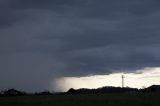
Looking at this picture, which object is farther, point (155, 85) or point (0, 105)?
point (155, 85)

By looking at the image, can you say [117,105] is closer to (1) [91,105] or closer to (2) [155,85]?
(1) [91,105]

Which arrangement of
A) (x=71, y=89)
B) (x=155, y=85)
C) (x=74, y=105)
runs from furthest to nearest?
(x=155, y=85) → (x=71, y=89) → (x=74, y=105)

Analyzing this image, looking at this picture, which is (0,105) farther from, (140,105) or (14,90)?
(14,90)

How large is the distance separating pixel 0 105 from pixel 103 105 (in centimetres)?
1427

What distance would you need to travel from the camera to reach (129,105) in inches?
1722

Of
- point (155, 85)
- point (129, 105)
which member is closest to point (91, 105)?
point (129, 105)

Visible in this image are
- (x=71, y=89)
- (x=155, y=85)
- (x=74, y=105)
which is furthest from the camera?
(x=155, y=85)

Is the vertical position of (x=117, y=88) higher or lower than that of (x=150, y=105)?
higher

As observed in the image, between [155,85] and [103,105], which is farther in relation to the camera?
[155,85]

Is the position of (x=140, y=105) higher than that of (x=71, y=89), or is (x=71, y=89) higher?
(x=71, y=89)

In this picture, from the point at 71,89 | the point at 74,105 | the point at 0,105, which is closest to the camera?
the point at 74,105

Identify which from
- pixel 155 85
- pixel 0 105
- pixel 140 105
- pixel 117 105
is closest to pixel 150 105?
pixel 140 105

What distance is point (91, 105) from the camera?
43.5m

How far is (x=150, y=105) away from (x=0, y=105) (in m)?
19.2
